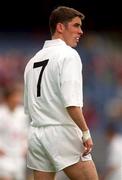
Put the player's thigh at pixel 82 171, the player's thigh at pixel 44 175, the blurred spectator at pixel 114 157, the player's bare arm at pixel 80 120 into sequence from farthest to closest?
the blurred spectator at pixel 114 157
the player's thigh at pixel 44 175
the player's thigh at pixel 82 171
the player's bare arm at pixel 80 120

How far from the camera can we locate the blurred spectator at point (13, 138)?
8.21m

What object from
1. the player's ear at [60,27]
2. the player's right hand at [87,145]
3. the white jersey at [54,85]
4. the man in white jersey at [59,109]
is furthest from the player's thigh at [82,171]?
the player's ear at [60,27]

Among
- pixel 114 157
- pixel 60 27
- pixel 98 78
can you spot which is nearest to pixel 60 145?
pixel 60 27

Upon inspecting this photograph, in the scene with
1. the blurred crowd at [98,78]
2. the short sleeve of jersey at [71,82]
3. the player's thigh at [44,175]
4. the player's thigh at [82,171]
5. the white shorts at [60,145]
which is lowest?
the blurred crowd at [98,78]

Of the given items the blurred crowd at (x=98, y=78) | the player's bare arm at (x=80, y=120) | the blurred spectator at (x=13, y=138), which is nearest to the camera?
the player's bare arm at (x=80, y=120)

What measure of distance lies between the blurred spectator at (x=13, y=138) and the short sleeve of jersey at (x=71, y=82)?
3.43 metres

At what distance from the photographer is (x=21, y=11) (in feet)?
53.1

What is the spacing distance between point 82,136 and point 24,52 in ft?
32.9

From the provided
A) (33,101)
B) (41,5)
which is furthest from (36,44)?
(33,101)

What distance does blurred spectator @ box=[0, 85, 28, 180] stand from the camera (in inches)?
323

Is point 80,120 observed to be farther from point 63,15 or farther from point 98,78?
point 98,78

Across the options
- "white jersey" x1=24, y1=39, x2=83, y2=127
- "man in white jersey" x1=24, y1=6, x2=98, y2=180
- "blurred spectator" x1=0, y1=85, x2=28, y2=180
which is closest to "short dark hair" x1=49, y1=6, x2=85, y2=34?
"man in white jersey" x1=24, y1=6, x2=98, y2=180

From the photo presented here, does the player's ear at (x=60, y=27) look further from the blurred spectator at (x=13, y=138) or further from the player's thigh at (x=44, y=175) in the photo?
the blurred spectator at (x=13, y=138)

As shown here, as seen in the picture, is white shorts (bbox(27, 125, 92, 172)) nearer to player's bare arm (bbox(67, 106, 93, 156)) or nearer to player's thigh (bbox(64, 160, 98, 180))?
player's thigh (bbox(64, 160, 98, 180))
